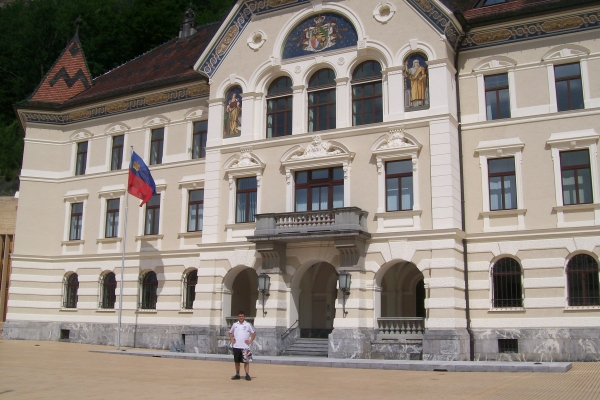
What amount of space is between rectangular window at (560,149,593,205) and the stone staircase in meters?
10.3

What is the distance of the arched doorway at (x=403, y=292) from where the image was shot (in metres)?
28.0

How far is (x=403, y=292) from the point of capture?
28391 millimetres

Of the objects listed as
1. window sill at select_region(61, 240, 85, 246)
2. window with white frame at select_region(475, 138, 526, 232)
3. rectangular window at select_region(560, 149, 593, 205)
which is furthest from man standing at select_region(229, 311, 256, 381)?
window sill at select_region(61, 240, 85, 246)

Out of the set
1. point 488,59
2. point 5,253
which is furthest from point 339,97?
point 5,253

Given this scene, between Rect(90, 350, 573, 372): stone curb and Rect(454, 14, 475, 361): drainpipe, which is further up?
Rect(454, 14, 475, 361): drainpipe

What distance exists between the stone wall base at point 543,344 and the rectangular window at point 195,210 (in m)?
13.8

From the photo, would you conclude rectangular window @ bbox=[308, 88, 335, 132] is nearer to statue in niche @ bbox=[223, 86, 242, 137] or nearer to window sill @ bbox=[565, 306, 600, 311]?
statue in niche @ bbox=[223, 86, 242, 137]

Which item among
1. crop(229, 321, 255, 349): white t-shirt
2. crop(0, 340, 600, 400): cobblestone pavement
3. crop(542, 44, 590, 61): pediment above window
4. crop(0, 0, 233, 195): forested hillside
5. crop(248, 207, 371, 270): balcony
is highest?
crop(0, 0, 233, 195): forested hillside

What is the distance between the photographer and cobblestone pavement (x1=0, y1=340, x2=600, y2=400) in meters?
13.0

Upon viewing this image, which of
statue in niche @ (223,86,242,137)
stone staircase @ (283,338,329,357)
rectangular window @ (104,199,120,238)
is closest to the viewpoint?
stone staircase @ (283,338,329,357)

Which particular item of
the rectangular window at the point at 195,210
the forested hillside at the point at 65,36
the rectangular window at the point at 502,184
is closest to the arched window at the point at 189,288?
the rectangular window at the point at 195,210

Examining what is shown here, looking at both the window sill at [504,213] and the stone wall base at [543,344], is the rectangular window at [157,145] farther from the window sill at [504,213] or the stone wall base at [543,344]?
the stone wall base at [543,344]

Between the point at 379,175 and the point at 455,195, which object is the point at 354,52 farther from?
the point at 455,195

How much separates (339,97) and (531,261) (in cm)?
968
